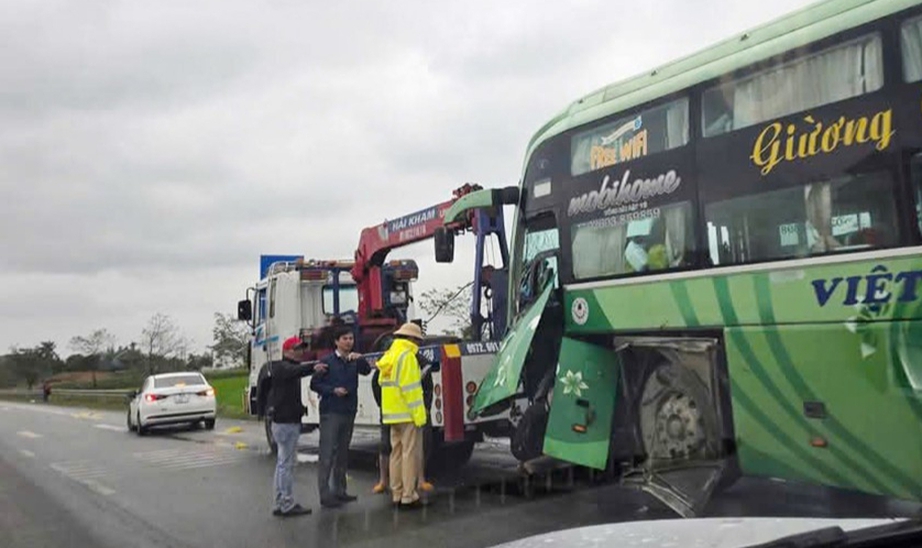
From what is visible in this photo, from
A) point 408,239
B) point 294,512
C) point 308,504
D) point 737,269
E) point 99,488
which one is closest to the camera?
point 737,269

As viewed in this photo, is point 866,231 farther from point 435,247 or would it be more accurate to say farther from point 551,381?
point 435,247

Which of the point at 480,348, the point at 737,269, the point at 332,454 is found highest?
the point at 737,269

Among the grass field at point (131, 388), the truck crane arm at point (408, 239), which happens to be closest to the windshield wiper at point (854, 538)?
the truck crane arm at point (408, 239)

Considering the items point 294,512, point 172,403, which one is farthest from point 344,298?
point 172,403

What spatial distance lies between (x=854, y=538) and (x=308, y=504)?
691 cm

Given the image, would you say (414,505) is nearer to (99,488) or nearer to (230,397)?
(99,488)

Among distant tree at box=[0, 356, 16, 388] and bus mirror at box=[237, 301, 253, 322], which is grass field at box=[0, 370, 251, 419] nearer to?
bus mirror at box=[237, 301, 253, 322]

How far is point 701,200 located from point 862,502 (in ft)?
8.38

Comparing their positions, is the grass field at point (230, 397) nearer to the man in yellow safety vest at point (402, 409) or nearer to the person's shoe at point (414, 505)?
the man in yellow safety vest at point (402, 409)

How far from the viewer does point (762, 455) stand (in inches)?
246

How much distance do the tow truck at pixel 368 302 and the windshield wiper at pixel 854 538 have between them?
6.66 metres

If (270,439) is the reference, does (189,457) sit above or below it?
below

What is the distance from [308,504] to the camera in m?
8.98

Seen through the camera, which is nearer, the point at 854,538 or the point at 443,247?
the point at 854,538
